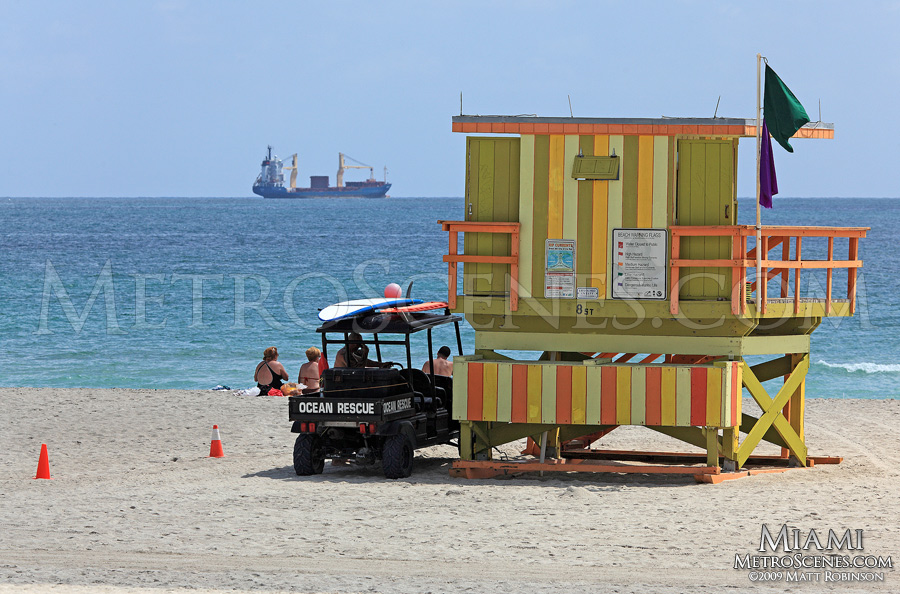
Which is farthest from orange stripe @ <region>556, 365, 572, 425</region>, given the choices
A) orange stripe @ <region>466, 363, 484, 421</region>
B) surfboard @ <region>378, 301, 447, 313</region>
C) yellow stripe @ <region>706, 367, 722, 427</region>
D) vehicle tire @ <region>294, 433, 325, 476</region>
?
vehicle tire @ <region>294, 433, 325, 476</region>

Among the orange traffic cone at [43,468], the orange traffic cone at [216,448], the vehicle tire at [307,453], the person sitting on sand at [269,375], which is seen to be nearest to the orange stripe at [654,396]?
the vehicle tire at [307,453]

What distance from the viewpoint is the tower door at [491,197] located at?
1249cm

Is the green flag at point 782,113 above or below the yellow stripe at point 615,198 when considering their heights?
above

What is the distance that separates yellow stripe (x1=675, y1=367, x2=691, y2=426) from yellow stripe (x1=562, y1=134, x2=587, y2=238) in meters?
1.81

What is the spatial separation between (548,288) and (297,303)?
121ft

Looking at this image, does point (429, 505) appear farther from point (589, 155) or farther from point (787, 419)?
point (787, 419)

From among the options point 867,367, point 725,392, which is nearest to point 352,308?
point 725,392

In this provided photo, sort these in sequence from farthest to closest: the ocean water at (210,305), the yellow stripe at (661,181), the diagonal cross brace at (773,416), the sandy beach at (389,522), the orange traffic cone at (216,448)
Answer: the ocean water at (210,305) < the orange traffic cone at (216,448) < the diagonal cross brace at (773,416) < the yellow stripe at (661,181) < the sandy beach at (389,522)

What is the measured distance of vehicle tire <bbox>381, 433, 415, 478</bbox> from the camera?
12.4m

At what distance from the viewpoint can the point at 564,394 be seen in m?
12.3

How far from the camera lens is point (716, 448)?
1222 cm

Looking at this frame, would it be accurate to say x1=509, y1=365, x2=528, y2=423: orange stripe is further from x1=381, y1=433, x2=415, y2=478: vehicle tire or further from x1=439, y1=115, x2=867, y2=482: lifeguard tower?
x1=381, y1=433, x2=415, y2=478: vehicle tire

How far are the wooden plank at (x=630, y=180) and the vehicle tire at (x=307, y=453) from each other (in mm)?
4080

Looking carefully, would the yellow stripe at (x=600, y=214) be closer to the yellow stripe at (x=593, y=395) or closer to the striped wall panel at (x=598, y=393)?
the yellow stripe at (x=593, y=395)
